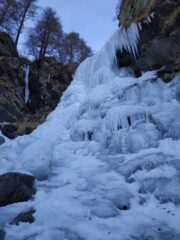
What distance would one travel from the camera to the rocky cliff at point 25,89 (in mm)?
11438

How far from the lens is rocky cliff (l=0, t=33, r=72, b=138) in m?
11.4

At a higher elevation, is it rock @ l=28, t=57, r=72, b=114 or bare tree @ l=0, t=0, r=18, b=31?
bare tree @ l=0, t=0, r=18, b=31

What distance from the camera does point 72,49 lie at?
88.0ft

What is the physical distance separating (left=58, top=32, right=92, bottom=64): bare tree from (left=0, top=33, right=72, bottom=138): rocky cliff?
10.3 metres

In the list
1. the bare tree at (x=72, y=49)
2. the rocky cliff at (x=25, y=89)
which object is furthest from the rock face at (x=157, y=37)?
the bare tree at (x=72, y=49)

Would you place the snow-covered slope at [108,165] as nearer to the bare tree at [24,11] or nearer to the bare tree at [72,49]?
the bare tree at [24,11]

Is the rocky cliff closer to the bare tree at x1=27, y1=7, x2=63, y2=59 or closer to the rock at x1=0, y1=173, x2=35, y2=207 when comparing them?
the rock at x1=0, y1=173, x2=35, y2=207

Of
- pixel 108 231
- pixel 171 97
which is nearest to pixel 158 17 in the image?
pixel 171 97

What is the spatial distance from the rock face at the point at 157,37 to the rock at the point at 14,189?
7.21 metres

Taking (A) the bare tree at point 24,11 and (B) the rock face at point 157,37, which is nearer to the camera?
(B) the rock face at point 157,37

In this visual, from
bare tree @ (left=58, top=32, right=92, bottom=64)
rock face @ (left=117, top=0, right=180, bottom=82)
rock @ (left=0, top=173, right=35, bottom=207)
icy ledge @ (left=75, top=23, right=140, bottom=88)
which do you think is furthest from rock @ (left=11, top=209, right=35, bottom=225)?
bare tree @ (left=58, top=32, right=92, bottom=64)

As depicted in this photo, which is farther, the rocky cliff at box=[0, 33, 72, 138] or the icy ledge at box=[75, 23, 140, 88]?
the icy ledge at box=[75, 23, 140, 88]

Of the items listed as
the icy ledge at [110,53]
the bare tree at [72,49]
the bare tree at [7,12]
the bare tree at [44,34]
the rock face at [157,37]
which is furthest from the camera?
the bare tree at [72,49]

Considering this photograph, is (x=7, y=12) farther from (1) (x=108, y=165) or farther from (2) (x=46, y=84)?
(1) (x=108, y=165)
